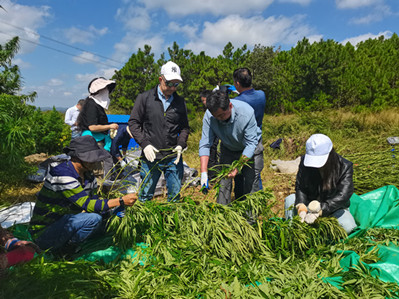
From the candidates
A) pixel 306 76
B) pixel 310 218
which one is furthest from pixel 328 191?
pixel 306 76

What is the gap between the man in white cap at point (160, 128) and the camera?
99.6 inches

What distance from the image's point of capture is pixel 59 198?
2086 mm

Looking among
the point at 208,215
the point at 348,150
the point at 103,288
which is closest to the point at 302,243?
the point at 208,215

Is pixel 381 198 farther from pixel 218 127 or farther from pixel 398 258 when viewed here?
pixel 218 127

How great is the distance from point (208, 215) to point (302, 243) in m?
0.72

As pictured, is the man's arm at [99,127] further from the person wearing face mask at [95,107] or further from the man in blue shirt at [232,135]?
the man in blue shirt at [232,135]

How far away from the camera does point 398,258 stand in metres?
1.80

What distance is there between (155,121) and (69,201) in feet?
3.34

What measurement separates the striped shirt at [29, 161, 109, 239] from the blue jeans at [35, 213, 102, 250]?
6 cm

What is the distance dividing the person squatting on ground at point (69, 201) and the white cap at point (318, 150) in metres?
1.44

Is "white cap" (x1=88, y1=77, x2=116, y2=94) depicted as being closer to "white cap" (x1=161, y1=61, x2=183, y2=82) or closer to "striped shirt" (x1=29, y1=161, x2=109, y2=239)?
"white cap" (x1=161, y1=61, x2=183, y2=82)

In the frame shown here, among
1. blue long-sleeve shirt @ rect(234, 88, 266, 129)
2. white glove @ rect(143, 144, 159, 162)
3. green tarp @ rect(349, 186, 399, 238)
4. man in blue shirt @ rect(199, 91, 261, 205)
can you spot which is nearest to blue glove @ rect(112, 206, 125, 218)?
Answer: white glove @ rect(143, 144, 159, 162)

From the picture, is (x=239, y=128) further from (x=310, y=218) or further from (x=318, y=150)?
(x=310, y=218)

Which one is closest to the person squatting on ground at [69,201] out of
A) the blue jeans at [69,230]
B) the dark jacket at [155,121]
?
the blue jeans at [69,230]
